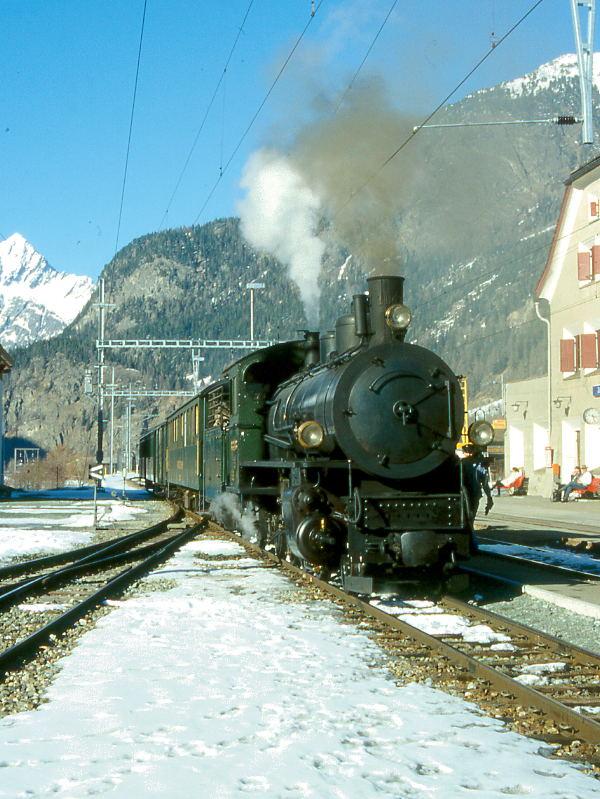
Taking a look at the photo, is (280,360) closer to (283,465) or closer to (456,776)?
(283,465)

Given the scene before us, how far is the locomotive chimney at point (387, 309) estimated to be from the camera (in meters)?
11.0

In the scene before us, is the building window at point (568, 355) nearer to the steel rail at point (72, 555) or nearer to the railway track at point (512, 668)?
the steel rail at point (72, 555)

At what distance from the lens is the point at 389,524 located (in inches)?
417

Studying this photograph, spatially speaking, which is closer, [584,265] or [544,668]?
[544,668]

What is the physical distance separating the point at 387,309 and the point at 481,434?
1.86 meters

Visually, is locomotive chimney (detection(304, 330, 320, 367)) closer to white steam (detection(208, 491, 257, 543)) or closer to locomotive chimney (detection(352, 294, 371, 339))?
white steam (detection(208, 491, 257, 543))

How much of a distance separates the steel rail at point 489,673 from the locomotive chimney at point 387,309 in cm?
292

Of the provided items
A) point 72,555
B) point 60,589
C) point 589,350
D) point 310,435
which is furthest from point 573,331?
point 60,589

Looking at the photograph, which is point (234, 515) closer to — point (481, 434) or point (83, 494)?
point (481, 434)

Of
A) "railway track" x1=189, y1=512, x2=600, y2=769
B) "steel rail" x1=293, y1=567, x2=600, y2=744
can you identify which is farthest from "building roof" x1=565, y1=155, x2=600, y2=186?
"steel rail" x1=293, y1=567, x2=600, y2=744

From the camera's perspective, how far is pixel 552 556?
1571 centimetres

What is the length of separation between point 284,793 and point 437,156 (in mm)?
14222

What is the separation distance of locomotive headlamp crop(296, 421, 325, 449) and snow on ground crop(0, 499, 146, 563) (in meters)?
7.82

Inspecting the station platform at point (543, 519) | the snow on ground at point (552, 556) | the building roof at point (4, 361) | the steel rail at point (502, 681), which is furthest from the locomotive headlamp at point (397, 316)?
the building roof at point (4, 361)
